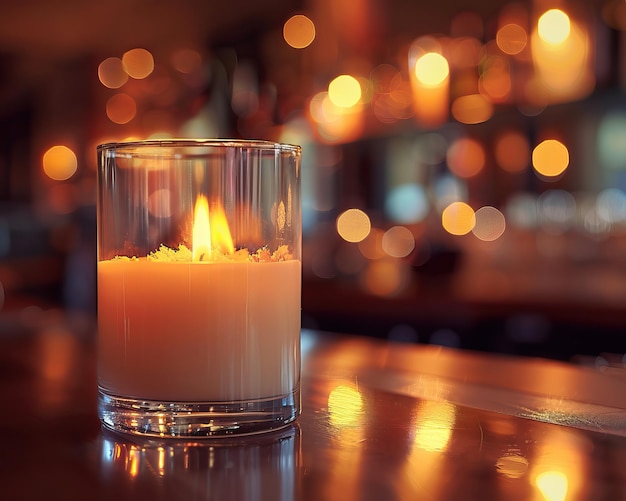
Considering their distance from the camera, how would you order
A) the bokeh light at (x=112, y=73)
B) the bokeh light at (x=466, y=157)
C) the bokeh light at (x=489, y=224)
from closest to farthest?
the bokeh light at (x=489, y=224) < the bokeh light at (x=466, y=157) < the bokeh light at (x=112, y=73)

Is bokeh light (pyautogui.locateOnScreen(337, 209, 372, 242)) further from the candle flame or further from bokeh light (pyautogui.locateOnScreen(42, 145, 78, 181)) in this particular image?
the candle flame

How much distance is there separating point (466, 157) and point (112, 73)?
8.18 ft

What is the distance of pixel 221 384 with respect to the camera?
0.42 metres

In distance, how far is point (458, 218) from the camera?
345 centimetres

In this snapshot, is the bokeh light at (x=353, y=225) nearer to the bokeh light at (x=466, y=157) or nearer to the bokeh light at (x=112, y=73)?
the bokeh light at (x=466, y=157)

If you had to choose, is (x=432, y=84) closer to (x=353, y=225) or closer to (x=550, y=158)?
(x=550, y=158)

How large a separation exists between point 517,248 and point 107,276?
2.65 metres

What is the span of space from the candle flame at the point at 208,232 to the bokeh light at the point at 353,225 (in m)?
3.39

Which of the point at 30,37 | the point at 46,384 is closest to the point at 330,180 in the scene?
the point at 30,37

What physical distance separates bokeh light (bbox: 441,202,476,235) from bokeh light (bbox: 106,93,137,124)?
2038 millimetres

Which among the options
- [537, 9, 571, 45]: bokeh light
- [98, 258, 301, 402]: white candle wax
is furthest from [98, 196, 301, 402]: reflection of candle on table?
[537, 9, 571, 45]: bokeh light

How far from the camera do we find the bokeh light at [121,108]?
4.83m

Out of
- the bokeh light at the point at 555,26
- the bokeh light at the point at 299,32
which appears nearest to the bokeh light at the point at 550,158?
the bokeh light at the point at 555,26

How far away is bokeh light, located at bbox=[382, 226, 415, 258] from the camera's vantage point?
3.42m
